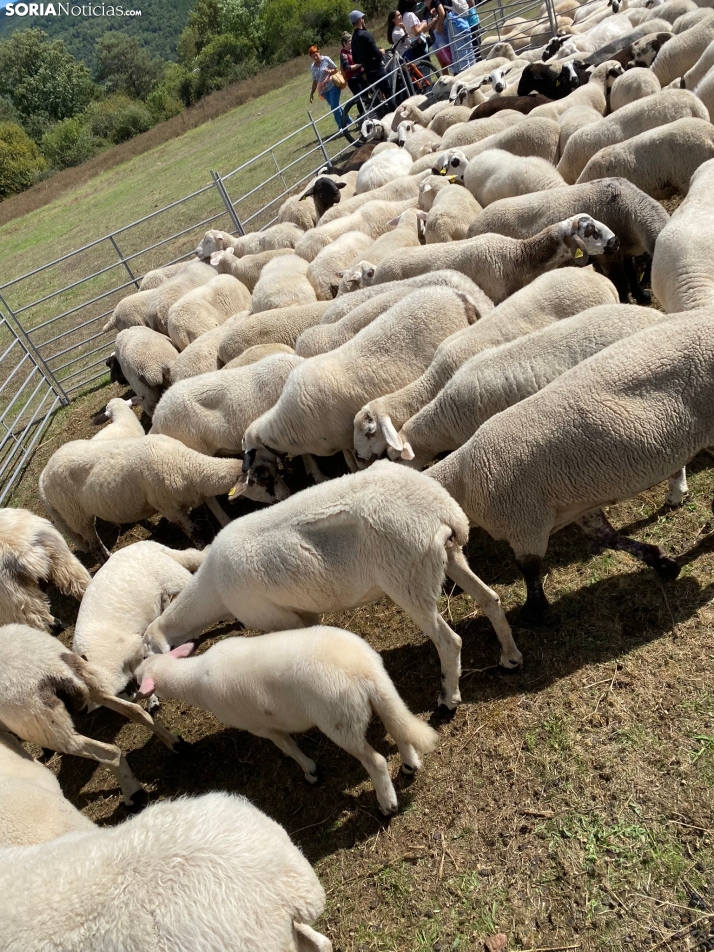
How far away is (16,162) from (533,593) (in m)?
55.9

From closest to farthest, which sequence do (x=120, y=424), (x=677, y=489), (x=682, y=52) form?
1. (x=677, y=489)
2. (x=120, y=424)
3. (x=682, y=52)

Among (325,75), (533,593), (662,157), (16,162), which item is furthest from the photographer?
(16,162)

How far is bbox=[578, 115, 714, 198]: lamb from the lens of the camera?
6445 millimetres

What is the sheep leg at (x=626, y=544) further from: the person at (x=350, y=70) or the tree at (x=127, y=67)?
the tree at (x=127, y=67)

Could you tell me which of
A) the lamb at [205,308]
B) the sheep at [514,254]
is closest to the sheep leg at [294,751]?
the sheep at [514,254]

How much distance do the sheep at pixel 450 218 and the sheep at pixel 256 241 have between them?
127 inches

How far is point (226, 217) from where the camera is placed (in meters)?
18.1

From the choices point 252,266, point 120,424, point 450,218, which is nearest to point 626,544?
point 450,218

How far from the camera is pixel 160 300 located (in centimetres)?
984

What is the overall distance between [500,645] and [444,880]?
1370 mm

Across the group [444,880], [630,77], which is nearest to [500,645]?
[444,880]

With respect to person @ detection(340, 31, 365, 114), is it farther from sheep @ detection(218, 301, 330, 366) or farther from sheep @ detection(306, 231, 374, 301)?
Answer: sheep @ detection(218, 301, 330, 366)

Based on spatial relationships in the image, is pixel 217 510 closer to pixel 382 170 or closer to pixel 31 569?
pixel 31 569

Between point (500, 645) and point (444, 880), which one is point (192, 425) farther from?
point (444, 880)
